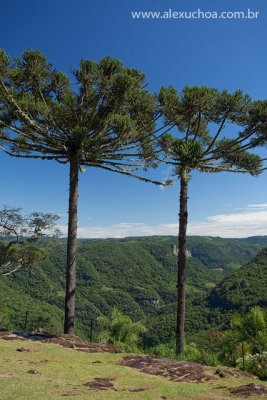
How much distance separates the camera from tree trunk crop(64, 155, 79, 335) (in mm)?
11555

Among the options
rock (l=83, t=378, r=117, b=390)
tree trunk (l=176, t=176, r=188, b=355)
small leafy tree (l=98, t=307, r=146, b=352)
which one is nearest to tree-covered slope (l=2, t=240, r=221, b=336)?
small leafy tree (l=98, t=307, r=146, b=352)

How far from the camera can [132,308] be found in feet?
490

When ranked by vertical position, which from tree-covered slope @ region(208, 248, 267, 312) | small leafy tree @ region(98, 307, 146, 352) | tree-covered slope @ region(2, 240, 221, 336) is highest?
small leafy tree @ region(98, 307, 146, 352)

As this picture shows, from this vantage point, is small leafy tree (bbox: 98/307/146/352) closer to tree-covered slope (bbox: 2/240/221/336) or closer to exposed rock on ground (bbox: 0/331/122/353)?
exposed rock on ground (bbox: 0/331/122/353)

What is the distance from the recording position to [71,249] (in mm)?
11758

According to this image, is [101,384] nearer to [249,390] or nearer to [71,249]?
[249,390]

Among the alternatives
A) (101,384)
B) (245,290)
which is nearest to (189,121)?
(101,384)

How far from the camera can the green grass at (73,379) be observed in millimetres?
5404

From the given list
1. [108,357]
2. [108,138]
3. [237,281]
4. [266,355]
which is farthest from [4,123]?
[237,281]

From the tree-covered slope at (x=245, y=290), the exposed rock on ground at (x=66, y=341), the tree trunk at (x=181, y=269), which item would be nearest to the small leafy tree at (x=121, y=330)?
the tree trunk at (x=181, y=269)

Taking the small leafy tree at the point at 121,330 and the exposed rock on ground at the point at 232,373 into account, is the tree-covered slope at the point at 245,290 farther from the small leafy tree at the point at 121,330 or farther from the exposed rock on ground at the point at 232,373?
the exposed rock on ground at the point at 232,373

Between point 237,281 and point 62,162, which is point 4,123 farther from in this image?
point 237,281

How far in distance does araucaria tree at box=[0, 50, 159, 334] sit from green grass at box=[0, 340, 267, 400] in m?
3.35

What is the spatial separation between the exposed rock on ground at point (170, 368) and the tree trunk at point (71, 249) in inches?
142
